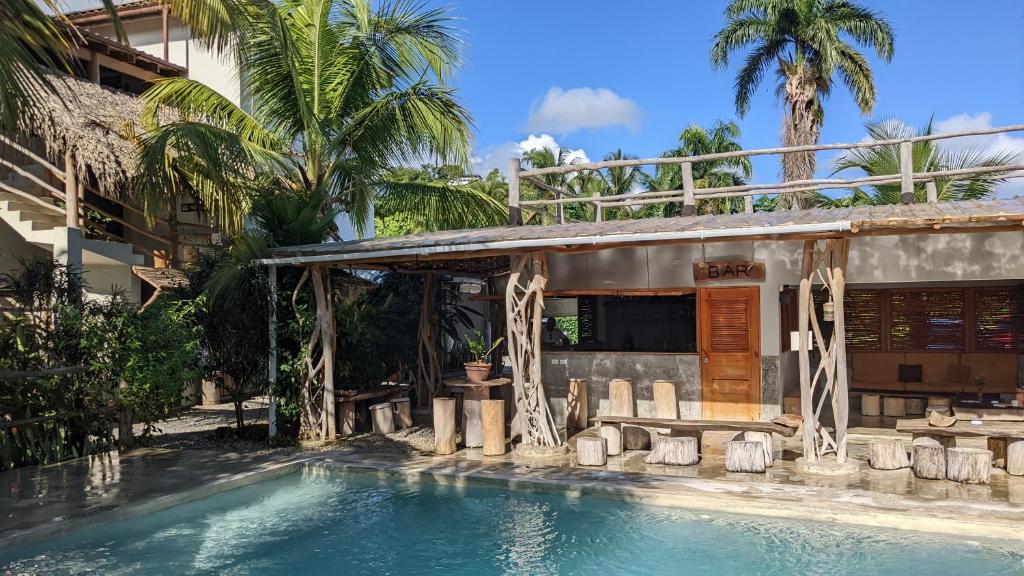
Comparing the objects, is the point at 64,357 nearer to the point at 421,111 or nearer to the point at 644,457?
the point at 421,111

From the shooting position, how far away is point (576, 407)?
11.5 m

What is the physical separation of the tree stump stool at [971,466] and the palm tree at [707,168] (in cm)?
2130

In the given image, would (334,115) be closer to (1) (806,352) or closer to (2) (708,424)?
(2) (708,424)

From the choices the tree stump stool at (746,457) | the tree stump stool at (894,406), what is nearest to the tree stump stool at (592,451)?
the tree stump stool at (746,457)

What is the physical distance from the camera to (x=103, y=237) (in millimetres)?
15609

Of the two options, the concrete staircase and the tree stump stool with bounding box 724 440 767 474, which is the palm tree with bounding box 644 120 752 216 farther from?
the tree stump stool with bounding box 724 440 767 474

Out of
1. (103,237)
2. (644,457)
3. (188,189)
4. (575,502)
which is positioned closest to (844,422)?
(644,457)

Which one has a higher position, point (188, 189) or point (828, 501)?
point (188, 189)

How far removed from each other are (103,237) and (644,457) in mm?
12121

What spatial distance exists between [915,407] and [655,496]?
6.48 meters

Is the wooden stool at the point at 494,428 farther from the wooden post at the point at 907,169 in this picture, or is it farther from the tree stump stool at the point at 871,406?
the tree stump stool at the point at 871,406

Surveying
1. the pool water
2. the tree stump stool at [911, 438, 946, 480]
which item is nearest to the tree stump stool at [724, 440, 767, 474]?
the pool water

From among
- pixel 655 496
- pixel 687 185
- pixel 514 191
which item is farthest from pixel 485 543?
pixel 514 191

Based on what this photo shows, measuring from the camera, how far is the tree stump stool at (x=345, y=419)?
38.0 feet
